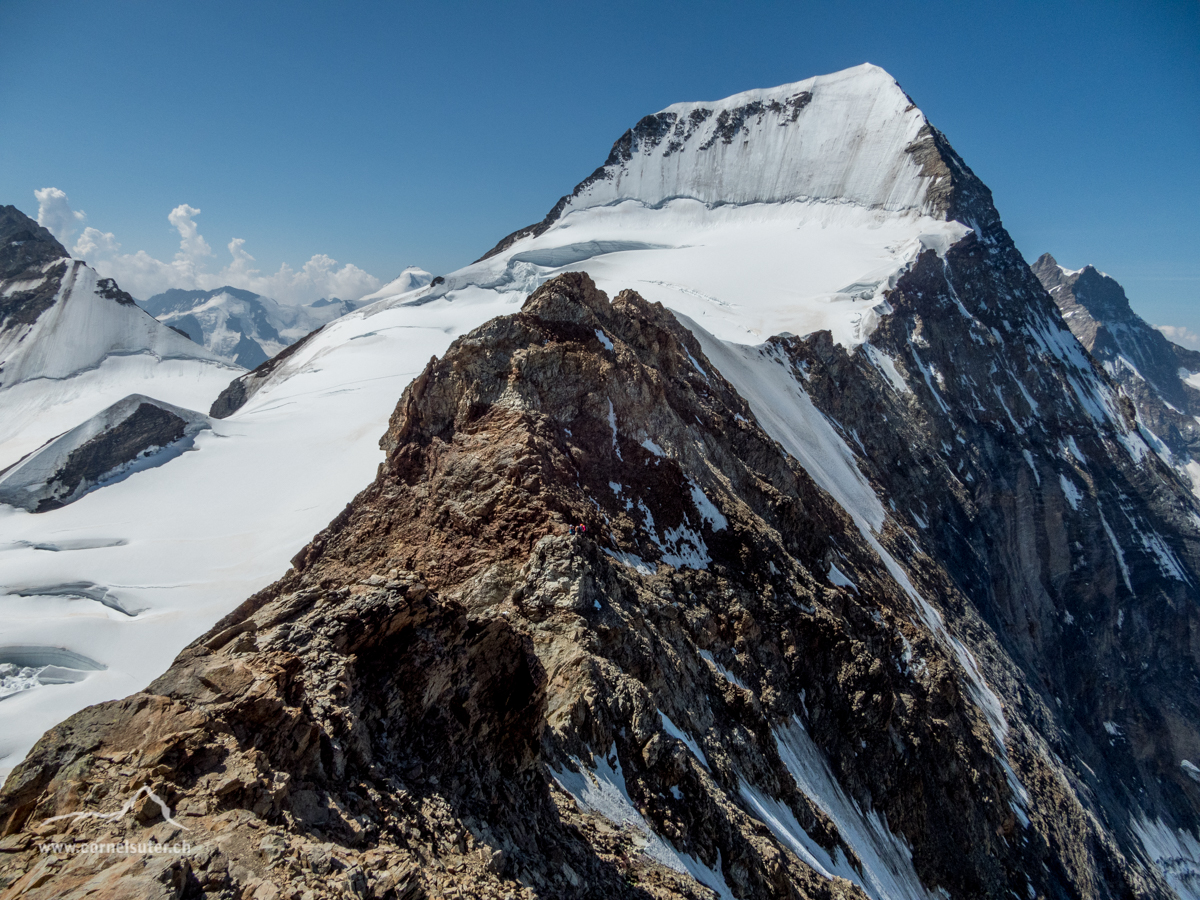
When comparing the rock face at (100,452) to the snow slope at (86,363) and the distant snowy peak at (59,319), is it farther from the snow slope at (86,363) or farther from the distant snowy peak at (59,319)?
the distant snowy peak at (59,319)

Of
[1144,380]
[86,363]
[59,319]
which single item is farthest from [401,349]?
[1144,380]

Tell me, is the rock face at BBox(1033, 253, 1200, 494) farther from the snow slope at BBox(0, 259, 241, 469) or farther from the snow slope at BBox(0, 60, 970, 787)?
the snow slope at BBox(0, 259, 241, 469)

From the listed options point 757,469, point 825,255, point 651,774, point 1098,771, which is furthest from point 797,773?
point 825,255

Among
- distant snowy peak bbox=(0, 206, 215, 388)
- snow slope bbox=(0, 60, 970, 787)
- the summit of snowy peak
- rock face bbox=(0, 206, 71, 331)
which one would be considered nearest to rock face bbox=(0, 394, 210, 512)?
snow slope bbox=(0, 60, 970, 787)

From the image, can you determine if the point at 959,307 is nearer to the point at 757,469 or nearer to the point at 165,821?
the point at 757,469

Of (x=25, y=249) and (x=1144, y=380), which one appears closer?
(x=25, y=249)

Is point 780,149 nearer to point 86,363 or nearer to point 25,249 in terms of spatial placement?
point 86,363

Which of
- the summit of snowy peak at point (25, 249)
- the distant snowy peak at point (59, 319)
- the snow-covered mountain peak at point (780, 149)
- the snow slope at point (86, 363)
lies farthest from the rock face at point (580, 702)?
the summit of snowy peak at point (25, 249)

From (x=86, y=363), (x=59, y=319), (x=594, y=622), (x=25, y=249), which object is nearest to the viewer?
(x=594, y=622)
